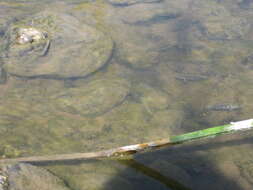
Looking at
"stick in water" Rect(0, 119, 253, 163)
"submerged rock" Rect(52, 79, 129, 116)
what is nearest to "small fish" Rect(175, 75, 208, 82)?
"submerged rock" Rect(52, 79, 129, 116)

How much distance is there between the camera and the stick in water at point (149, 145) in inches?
113

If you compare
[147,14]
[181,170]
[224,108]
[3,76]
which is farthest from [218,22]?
[3,76]

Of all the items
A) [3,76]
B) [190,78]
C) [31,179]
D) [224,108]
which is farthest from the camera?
[190,78]

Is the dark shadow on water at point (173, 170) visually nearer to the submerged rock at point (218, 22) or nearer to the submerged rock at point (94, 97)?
the submerged rock at point (94, 97)

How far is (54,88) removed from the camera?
4.98m

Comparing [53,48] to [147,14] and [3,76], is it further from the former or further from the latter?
[147,14]

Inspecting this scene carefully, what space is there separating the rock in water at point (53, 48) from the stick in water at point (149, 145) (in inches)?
86.0

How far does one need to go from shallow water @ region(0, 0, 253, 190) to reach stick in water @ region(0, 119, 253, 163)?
0.16 metres

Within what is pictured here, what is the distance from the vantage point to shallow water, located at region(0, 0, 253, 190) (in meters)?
3.53

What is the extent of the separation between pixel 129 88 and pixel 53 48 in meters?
1.67

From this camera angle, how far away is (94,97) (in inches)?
193

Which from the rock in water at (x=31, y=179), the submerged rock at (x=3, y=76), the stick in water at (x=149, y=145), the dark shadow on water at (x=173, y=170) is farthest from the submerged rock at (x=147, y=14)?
the rock in water at (x=31, y=179)

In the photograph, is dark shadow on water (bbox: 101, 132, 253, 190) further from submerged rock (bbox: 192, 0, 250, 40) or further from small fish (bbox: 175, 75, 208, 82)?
submerged rock (bbox: 192, 0, 250, 40)

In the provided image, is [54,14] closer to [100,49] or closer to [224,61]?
[100,49]
